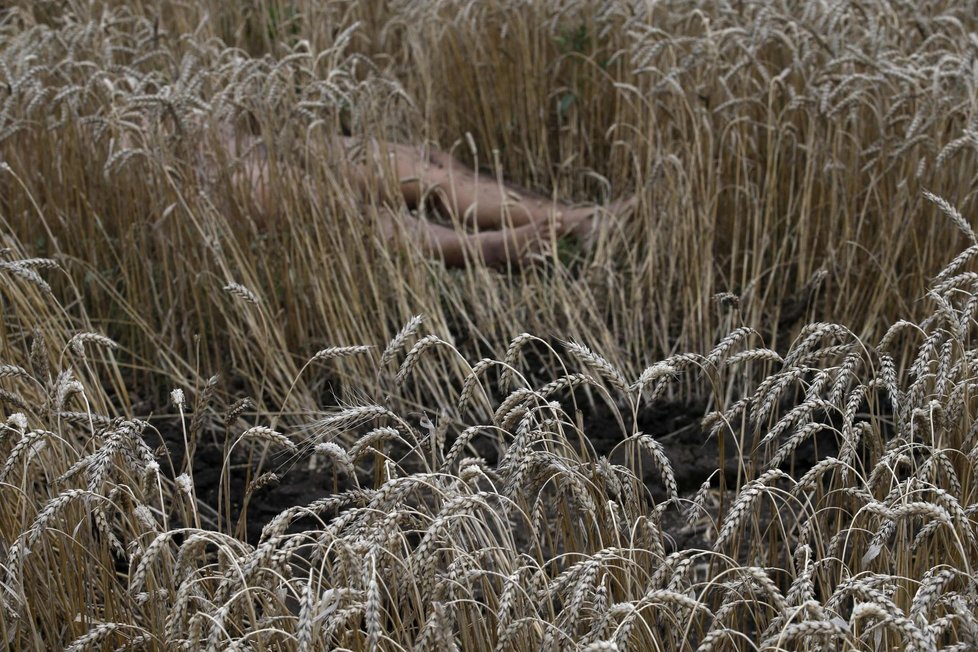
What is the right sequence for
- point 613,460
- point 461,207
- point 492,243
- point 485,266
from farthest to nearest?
point 461,207 → point 492,243 → point 485,266 → point 613,460

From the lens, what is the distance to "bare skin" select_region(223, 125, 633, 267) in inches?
108

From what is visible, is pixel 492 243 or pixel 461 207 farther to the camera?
pixel 461 207

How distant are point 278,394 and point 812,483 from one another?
140 cm

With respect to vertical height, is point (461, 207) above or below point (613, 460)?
above

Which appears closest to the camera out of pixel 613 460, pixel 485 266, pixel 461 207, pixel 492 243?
pixel 613 460

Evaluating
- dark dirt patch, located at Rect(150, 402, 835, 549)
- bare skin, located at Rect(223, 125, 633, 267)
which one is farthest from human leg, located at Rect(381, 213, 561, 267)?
dark dirt patch, located at Rect(150, 402, 835, 549)

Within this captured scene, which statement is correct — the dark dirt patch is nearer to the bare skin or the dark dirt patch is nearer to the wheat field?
the wheat field

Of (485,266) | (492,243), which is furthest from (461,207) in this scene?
(485,266)

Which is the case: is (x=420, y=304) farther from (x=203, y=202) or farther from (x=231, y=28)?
(x=231, y=28)

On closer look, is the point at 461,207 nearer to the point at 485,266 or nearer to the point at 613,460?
the point at 485,266

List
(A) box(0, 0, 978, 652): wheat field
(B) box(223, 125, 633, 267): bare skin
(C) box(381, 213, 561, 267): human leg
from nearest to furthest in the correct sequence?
1. (A) box(0, 0, 978, 652): wheat field
2. (B) box(223, 125, 633, 267): bare skin
3. (C) box(381, 213, 561, 267): human leg

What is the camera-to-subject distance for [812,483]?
1.50 meters

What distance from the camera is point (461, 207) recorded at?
11.0 feet

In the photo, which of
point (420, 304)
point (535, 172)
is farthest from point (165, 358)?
point (535, 172)
